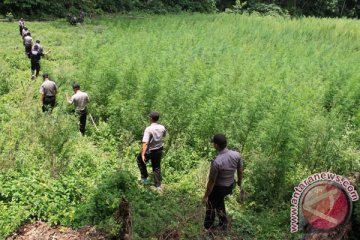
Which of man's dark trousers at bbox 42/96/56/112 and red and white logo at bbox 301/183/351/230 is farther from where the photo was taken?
man's dark trousers at bbox 42/96/56/112

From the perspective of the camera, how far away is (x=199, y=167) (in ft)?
32.1

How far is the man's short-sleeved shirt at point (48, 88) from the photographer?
462 inches

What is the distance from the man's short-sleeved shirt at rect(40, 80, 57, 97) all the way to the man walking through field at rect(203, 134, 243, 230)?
6941 millimetres

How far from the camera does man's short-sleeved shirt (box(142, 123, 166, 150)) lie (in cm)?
816

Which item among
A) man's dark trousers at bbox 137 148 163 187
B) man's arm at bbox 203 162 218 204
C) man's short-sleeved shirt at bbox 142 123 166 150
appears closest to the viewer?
man's arm at bbox 203 162 218 204

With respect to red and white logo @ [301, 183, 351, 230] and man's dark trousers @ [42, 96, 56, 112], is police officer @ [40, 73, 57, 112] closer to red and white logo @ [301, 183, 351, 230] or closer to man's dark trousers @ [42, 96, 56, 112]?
man's dark trousers @ [42, 96, 56, 112]

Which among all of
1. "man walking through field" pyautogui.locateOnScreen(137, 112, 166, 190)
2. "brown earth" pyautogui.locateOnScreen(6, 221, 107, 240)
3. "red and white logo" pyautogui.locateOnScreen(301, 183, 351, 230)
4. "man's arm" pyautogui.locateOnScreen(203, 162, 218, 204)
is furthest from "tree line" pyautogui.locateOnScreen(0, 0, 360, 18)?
"red and white logo" pyautogui.locateOnScreen(301, 183, 351, 230)

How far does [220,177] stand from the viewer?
21.7ft

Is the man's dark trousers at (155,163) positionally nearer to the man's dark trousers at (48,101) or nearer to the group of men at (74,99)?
the group of men at (74,99)

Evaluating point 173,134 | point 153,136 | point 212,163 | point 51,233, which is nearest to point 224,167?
point 212,163

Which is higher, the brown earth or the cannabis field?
the cannabis field

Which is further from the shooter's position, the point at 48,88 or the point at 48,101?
the point at 48,101

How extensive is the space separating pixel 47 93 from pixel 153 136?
5147 millimetres

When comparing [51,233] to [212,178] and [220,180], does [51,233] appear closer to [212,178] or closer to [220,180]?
[212,178]
